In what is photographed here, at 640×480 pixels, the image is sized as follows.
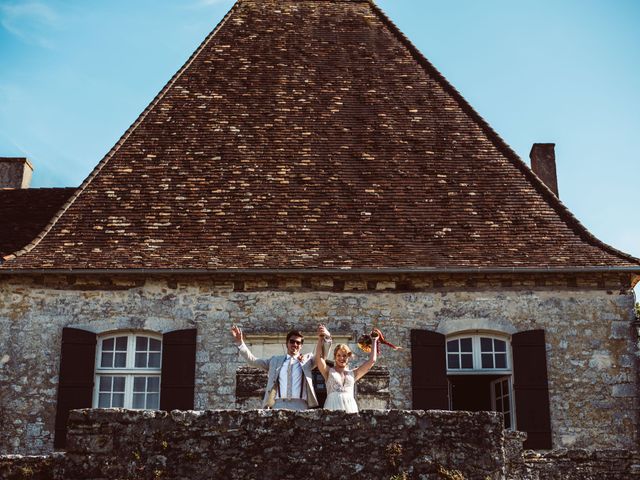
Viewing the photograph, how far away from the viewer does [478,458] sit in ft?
20.1

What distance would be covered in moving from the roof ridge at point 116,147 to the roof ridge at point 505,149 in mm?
3550

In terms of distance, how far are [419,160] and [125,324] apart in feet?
17.9

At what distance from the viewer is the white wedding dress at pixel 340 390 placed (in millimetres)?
7156

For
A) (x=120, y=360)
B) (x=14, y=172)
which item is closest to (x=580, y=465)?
(x=120, y=360)

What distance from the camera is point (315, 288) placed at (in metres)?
12.2

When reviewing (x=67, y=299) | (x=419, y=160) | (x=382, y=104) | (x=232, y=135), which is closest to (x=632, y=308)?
(x=419, y=160)

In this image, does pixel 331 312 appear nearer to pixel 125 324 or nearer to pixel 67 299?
pixel 125 324

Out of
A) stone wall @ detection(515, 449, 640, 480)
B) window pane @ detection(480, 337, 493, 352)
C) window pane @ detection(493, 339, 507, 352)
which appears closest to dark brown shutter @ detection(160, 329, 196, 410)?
window pane @ detection(480, 337, 493, 352)

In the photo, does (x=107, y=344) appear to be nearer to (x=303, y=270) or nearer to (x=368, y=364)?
(x=303, y=270)

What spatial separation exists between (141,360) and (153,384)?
39 cm

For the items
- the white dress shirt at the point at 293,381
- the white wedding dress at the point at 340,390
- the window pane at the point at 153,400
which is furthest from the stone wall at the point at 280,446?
the window pane at the point at 153,400

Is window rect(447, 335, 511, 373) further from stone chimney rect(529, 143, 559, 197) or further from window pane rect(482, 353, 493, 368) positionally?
stone chimney rect(529, 143, 559, 197)

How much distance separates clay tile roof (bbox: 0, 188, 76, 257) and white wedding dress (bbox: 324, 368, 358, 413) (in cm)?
758

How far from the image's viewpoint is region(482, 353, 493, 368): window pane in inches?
480
